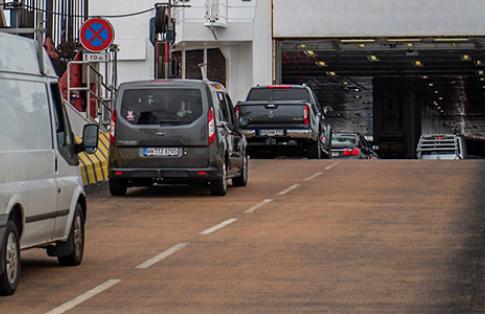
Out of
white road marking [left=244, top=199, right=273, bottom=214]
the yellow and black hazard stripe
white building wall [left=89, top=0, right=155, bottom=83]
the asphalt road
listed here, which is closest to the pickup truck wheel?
the yellow and black hazard stripe

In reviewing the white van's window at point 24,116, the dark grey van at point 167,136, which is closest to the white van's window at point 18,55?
the white van's window at point 24,116

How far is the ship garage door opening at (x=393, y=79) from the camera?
190 ft

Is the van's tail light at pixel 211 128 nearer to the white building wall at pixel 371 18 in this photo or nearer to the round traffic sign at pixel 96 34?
the round traffic sign at pixel 96 34

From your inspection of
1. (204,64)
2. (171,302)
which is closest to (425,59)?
(204,64)

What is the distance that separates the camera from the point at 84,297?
11.3 m

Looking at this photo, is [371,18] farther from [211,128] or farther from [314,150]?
[211,128]

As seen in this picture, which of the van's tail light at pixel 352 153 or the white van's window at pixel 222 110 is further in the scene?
the van's tail light at pixel 352 153

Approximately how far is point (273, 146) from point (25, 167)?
83.3 ft

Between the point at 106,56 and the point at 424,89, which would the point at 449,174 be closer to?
the point at 106,56

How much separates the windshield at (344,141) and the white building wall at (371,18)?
12.4 feet

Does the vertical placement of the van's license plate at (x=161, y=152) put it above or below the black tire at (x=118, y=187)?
above

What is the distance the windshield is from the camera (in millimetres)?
50969

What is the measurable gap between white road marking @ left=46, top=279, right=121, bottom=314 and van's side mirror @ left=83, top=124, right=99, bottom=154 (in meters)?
1.70

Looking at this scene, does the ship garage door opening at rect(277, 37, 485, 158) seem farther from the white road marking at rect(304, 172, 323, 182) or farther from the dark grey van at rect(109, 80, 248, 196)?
the dark grey van at rect(109, 80, 248, 196)
